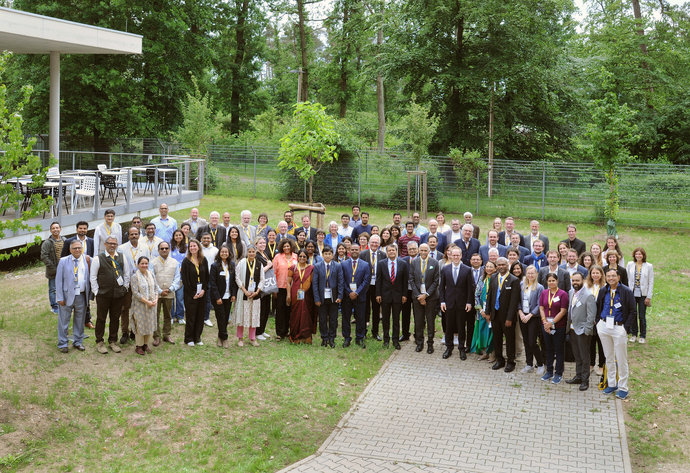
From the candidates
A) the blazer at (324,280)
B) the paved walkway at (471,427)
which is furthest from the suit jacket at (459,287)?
the blazer at (324,280)

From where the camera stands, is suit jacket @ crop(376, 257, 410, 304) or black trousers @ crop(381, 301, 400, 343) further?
black trousers @ crop(381, 301, 400, 343)

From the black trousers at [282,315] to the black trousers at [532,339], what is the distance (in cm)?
425

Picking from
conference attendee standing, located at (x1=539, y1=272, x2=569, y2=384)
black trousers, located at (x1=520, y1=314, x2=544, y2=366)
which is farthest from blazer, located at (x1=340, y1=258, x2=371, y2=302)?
conference attendee standing, located at (x1=539, y1=272, x2=569, y2=384)

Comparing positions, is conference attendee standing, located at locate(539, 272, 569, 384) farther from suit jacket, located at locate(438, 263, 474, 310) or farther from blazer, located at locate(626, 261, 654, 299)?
blazer, located at locate(626, 261, 654, 299)

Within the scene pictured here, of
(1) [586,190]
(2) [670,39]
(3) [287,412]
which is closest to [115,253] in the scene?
(3) [287,412]

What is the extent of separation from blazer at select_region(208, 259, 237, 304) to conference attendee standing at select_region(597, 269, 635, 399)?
615cm

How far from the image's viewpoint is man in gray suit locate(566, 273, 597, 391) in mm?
10852

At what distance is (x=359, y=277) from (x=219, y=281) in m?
2.50

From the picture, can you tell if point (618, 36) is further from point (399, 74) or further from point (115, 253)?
point (115, 253)

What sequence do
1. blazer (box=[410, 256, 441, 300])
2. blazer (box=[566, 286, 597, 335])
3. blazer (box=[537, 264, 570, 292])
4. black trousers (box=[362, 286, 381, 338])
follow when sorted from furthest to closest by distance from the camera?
black trousers (box=[362, 286, 381, 338]) < blazer (box=[410, 256, 441, 300]) < blazer (box=[537, 264, 570, 292]) < blazer (box=[566, 286, 597, 335])

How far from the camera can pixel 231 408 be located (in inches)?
393

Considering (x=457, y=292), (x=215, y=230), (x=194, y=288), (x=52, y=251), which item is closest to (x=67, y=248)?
(x=52, y=251)

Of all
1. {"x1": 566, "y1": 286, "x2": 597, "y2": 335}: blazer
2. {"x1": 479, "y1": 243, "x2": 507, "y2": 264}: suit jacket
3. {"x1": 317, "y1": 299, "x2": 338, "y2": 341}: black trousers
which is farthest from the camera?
{"x1": 479, "y1": 243, "x2": 507, "y2": 264}: suit jacket

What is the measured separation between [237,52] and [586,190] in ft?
88.5
